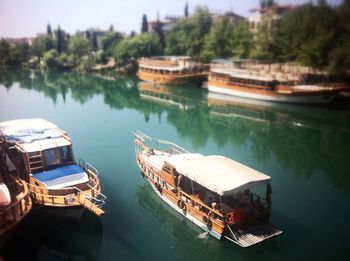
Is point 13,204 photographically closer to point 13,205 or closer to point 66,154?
point 13,205

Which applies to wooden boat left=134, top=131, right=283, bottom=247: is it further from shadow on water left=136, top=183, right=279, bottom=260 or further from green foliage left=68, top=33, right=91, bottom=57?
green foliage left=68, top=33, right=91, bottom=57

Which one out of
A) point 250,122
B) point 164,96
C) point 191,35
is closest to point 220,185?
point 250,122

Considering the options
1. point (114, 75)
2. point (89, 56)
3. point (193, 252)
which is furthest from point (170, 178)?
point (89, 56)

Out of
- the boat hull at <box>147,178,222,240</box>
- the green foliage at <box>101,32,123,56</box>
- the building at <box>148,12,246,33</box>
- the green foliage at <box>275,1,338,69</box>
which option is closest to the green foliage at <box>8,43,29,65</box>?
the boat hull at <box>147,178,222,240</box>

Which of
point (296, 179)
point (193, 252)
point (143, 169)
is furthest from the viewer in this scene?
point (296, 179)

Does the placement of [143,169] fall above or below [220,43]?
below

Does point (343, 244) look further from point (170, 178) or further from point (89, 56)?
point (89, 56)
